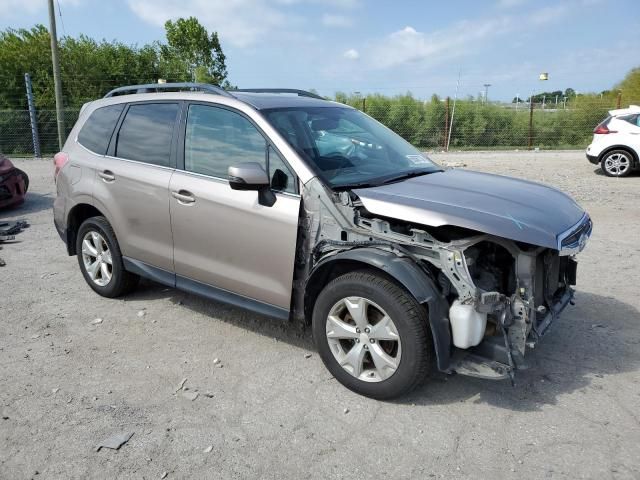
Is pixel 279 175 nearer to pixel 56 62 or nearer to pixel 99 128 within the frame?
pixel 99 128

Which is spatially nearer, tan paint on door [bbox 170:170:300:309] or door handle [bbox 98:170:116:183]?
tan paint on door [bbox 170:170:300:309]

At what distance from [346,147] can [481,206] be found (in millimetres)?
1264

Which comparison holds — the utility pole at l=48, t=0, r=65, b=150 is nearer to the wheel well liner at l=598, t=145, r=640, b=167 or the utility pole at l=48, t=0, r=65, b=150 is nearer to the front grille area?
the wheel well liner at l=598, t=145, r=640, b=167

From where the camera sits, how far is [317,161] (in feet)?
12.2

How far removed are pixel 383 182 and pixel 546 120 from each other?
21418 millimetres

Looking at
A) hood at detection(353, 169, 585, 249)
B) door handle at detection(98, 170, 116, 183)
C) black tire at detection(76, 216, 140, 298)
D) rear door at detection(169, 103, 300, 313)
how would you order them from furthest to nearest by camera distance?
1. black tire at detection(76, 216, 140, 298)
2. door handle at detection(98, 170, 116, 183)
3. rear door at detection(169, 103, 300, 313)
4. hood at detection(353, 169, 585, 249)

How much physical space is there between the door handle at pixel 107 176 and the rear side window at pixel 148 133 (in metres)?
0.18

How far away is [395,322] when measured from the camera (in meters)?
3.16

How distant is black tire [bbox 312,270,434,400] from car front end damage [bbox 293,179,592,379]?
8 centimetres

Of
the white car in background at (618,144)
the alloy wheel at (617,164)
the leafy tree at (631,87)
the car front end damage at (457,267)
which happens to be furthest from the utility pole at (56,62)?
the leafy tree at (631,87)

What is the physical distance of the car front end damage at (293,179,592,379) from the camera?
3072 mm

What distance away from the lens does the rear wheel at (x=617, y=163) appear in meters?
12.5

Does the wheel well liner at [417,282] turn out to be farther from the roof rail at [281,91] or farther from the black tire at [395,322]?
the roof rail at [281,91]

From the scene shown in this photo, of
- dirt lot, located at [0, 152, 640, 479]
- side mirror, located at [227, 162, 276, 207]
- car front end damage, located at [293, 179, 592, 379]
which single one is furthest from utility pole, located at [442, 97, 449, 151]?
side mirror, located at [227, 162, 276, 207]
